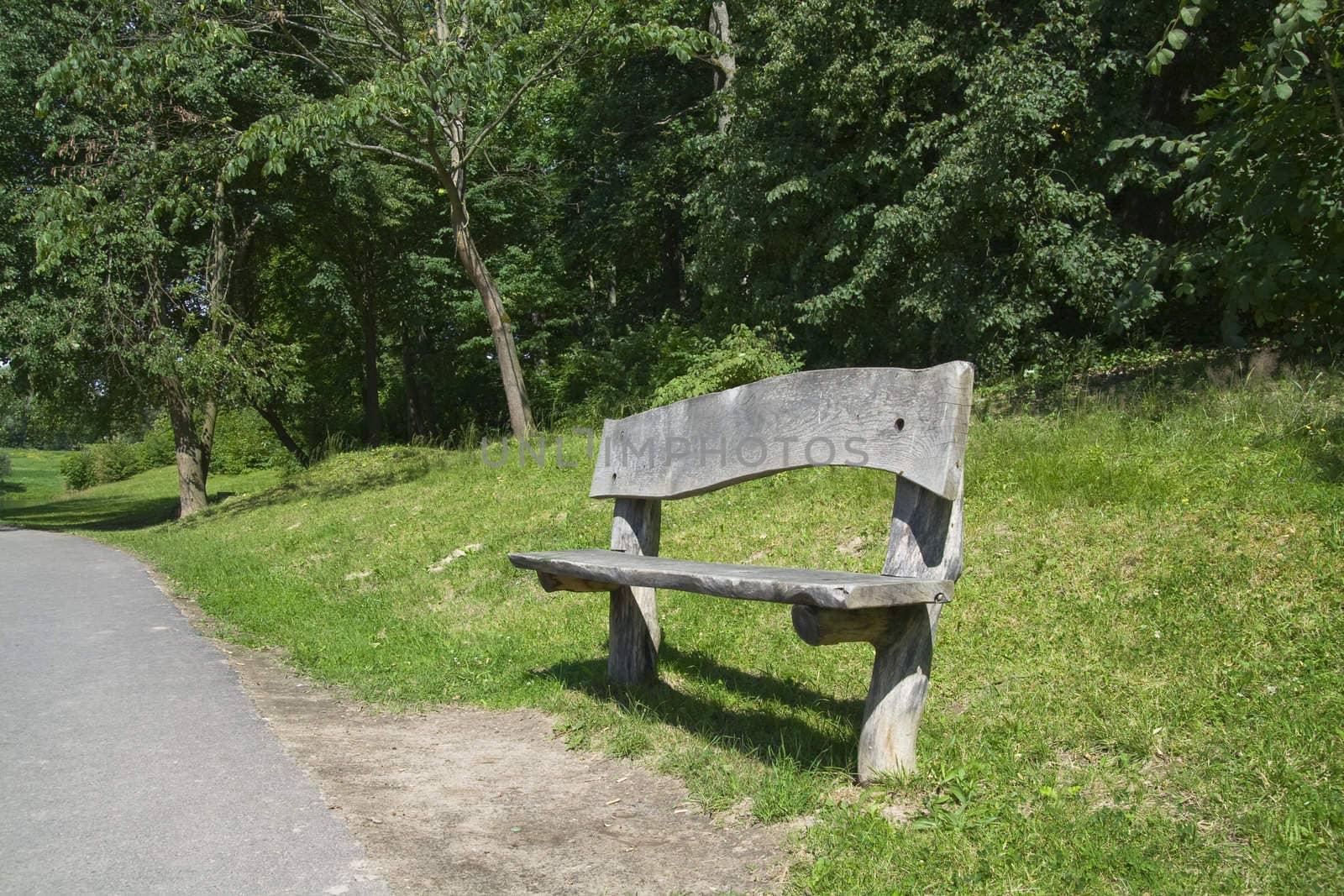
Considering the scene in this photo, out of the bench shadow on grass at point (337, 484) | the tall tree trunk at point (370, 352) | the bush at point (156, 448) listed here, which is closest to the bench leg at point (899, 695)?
the bench shadow on grass at point (337, 484)

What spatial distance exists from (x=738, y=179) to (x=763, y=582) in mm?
13316

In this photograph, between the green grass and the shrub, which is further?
the shrub

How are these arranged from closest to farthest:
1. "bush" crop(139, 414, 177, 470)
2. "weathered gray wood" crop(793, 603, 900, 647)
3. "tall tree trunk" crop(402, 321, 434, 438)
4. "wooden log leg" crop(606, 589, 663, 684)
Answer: "weathered gray wood" crop(793, 603, 900, 647) < "wooden log leg" crop(606, 589, 663, 684) < "tall tree trunk" crop(402, 321, 434, 438) < "bush" crop(139, 414, 177, 470)

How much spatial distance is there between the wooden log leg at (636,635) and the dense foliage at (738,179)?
170 inches

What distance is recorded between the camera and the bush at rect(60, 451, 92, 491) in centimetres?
4125

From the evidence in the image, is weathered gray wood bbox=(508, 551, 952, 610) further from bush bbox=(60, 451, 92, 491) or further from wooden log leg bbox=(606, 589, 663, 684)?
bush bbox=(60, 451, 92, 491)

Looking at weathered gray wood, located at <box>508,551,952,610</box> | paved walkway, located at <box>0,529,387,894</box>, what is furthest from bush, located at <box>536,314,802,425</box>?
weathered gray wood, located at <box>508,551,952,610</box>

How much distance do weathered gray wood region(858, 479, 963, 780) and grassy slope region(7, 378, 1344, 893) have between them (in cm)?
15

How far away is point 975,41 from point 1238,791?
39.9ft

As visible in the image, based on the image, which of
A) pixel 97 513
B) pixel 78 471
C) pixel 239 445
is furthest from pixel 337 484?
pixel 78 471

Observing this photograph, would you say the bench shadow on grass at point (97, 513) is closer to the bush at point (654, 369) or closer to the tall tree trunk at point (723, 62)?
the bush at point (654, 369)

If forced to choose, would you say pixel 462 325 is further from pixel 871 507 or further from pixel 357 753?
pixel 357 753

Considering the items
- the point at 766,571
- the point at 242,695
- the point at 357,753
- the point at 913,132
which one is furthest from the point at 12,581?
the point at 913,132

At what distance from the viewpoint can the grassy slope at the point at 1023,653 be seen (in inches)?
119
